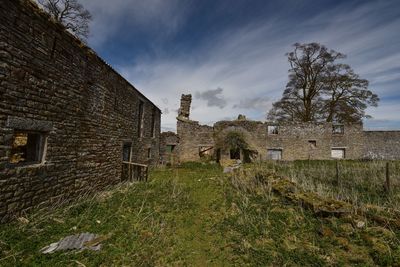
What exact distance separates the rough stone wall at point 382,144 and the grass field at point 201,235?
19.6m

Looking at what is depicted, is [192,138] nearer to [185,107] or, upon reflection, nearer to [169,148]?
[169,148]

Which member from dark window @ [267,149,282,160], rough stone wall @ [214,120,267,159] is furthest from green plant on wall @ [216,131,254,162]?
dark window @ [267,149,282,160]

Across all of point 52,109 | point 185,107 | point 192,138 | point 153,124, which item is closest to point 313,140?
point 192,138

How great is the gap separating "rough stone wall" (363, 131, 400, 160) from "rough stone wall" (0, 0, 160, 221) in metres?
24.1

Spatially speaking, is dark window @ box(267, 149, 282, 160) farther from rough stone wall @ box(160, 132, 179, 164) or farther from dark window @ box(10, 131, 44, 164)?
dark window @ box(10, 131, 44, 164)

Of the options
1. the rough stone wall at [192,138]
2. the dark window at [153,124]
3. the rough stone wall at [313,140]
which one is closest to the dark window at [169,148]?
the rough stone wall at [192,138]

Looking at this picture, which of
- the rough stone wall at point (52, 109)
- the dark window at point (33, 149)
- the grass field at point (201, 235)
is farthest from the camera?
the dark window at point (33, 149)

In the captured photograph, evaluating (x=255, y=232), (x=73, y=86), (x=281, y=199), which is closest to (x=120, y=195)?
(x=73, y=86)

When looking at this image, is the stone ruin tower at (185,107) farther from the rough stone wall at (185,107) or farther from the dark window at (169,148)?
the dark window at (169,148)

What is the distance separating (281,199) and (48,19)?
8.31 m

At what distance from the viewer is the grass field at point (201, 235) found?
3.95 meters

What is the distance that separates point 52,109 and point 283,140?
791 inches

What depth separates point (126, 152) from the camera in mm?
11523

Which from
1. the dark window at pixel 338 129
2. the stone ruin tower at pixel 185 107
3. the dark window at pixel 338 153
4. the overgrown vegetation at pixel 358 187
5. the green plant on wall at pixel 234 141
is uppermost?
the stone ruin tower at pixel 185 107
